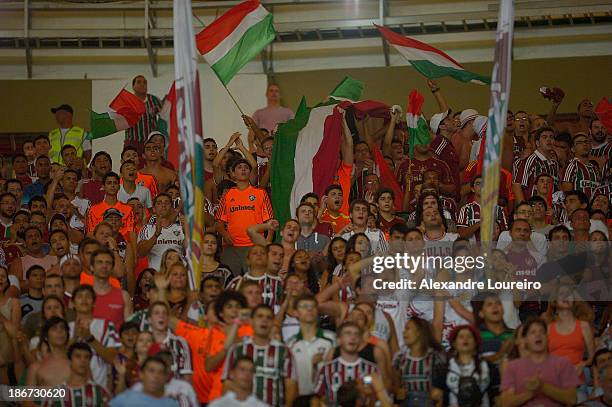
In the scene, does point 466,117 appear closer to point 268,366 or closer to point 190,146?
point 190,146

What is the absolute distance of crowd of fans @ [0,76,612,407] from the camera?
10.9m

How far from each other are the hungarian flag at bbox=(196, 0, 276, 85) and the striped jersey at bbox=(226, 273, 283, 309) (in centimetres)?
358

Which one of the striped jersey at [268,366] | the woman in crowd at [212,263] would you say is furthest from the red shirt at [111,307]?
the striped jersey at [268,366]

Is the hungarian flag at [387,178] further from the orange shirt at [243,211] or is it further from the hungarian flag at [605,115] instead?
the hungarian flag at [605,115]

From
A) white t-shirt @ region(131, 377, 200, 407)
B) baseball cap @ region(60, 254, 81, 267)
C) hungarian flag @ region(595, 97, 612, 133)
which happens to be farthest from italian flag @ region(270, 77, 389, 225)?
white t-shirt @ region(131, 377, 200, 407)

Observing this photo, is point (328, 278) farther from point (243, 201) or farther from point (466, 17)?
point (466, 17)

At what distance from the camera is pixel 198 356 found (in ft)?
36.7

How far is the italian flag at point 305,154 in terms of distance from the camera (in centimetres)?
1588

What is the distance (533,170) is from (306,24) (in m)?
6.34

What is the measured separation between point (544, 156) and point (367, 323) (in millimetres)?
4970

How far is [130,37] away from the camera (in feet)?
69.2

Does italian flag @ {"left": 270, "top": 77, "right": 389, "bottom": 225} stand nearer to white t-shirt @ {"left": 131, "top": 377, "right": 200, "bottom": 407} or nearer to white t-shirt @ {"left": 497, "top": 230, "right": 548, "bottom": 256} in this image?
white t-shirt @ {"left": 497, "top": 230, "right": 548, "bottom": 256}

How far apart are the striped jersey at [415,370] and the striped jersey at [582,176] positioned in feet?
16.4

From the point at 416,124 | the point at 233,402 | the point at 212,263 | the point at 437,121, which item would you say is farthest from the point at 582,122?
the point at 233,402
